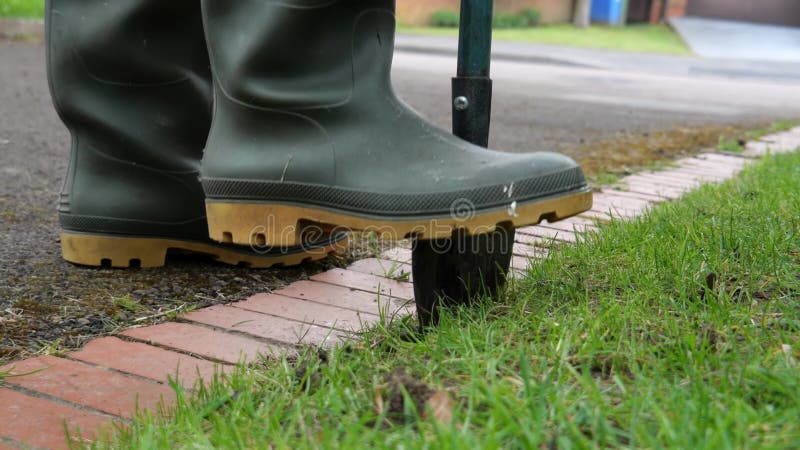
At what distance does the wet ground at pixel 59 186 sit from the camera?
188 centimetres

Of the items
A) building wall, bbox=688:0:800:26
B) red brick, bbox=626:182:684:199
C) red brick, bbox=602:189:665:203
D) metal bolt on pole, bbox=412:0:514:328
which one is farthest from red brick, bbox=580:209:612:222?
building wall, bbox=688:0:800:26

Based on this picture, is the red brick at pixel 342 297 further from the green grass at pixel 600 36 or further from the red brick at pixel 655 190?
the green grass at pixel 600 36

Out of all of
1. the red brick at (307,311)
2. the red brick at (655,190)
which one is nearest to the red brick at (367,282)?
the red brick at (307,311)

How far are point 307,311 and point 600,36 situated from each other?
2016 centimetres

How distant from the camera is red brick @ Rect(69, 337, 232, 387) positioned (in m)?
1.62

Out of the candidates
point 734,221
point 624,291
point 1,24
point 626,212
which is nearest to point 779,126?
point 626,212

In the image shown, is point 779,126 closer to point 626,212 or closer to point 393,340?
point 626,212

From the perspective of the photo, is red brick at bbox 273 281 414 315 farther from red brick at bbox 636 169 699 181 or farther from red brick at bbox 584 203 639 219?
red brick at bbox 636 169 699 181

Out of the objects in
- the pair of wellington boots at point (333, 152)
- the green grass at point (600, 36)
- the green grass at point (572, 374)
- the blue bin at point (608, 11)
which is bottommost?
the green grass at point (600, 36)

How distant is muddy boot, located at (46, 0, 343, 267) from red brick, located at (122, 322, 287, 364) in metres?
0.42

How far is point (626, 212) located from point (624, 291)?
3.68 ft

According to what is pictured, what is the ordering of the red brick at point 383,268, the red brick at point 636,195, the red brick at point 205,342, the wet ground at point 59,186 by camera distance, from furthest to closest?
1. the red brick at point 636,195
2. the red brick at point 383,268
3. the wet ground at point 59,186
4. the red brick at point 205,342

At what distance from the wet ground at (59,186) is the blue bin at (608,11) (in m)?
20.5

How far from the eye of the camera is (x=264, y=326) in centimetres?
187
